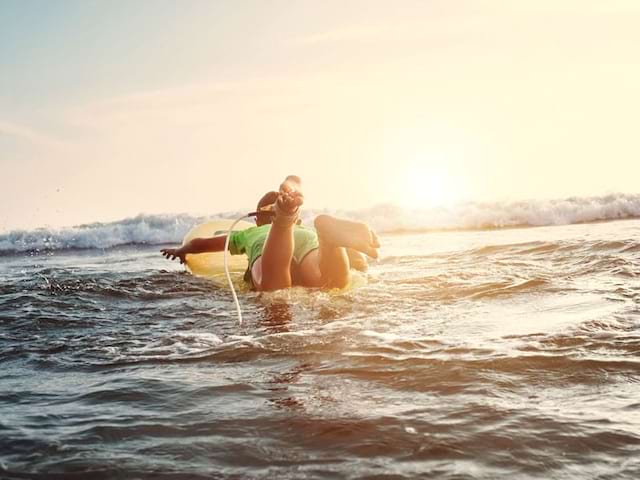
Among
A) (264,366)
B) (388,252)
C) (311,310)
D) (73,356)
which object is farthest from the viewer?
(388,252)

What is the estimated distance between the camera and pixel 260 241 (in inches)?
282

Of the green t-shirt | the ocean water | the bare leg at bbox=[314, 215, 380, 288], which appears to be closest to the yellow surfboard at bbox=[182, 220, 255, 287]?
the green t-shirt

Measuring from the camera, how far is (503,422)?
9.35 ft

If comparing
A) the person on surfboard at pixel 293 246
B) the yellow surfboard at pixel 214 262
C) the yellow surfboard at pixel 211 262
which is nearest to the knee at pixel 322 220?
the person on surfboard at pixel 293 246

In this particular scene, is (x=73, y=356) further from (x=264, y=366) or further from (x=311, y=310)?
(x=311, y=310)

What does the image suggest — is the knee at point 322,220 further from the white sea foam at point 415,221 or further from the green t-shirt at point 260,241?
the white sea foam at point 415,221

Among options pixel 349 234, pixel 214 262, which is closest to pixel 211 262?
pixel 214 262

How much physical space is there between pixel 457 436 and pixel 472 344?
1.58 m

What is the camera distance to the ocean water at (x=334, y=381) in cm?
255

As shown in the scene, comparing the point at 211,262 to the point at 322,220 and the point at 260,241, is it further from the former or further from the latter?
the point at 322,220

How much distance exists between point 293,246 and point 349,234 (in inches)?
34.3

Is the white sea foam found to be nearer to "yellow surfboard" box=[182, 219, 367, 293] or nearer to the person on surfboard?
"yellow surfboard" box=[182, 219, 367, 293]

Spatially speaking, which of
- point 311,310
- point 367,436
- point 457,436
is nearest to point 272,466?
point 367,436

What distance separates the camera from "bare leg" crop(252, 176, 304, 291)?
5.48 metres
